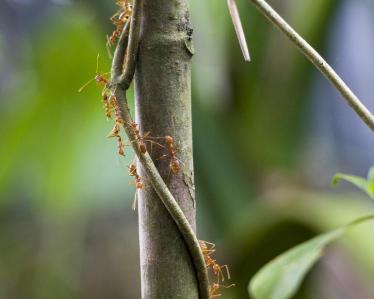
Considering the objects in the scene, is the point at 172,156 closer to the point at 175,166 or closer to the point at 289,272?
the point at 175,166

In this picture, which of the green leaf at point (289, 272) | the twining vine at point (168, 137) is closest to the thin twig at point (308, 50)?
the twining vine at point (168, 137)

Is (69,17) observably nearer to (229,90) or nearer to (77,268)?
(229,90)

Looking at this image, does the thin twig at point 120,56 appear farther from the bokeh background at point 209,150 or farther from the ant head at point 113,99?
the bokeh background at point 209,150

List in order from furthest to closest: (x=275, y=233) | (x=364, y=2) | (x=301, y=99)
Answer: (x=364, y=2), (x=301, y=99), (x=275, y=233)

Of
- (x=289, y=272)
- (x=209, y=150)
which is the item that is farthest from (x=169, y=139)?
(x=209, y=150)

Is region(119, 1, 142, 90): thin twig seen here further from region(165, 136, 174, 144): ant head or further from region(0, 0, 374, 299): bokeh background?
region(0, 0, 374, 299): bokeh background

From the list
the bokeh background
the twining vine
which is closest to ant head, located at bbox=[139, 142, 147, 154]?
the twining vine

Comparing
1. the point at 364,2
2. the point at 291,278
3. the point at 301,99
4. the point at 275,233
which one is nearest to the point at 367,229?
the point at 275,233
